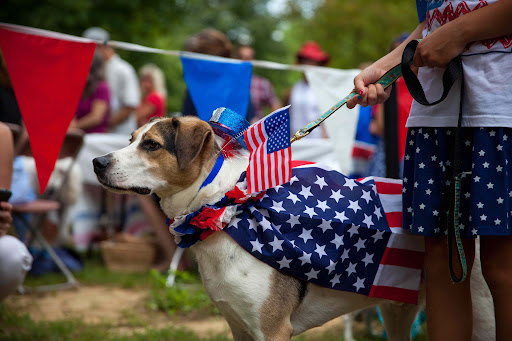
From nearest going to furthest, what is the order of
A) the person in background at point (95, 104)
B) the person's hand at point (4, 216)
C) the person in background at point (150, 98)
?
the person's hand at point (4, 216), the person in background at point (95, 104), the person in background at point (150, 98)

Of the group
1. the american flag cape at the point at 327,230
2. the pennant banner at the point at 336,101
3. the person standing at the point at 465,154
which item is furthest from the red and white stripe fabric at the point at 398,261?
the pennant banner at the point at 336,101

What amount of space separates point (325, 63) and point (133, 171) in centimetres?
530

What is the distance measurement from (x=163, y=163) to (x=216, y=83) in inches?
66.6

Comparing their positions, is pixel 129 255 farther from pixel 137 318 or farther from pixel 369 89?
pixel 369 89

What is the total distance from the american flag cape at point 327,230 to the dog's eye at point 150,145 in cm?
40

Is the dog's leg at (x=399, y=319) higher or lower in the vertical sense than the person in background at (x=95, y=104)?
lower

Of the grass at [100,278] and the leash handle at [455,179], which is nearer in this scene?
the leash handle at [455,179]

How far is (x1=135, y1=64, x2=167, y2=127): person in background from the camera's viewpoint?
26.0 ft

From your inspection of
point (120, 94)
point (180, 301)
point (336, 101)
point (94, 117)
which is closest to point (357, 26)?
point (120, 94)

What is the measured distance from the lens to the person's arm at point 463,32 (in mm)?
1979

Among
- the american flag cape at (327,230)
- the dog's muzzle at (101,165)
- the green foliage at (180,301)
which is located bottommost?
the green foliage at (180,301)

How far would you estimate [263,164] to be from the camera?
245 cm

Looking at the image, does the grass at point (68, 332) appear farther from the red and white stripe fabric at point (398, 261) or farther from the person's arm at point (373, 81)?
the person's arm at point (373, 81)

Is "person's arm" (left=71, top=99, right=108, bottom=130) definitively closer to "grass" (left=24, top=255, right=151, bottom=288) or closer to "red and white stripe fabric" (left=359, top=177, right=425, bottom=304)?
"grass" (left=24, top=255, right=151, bottom=288)
